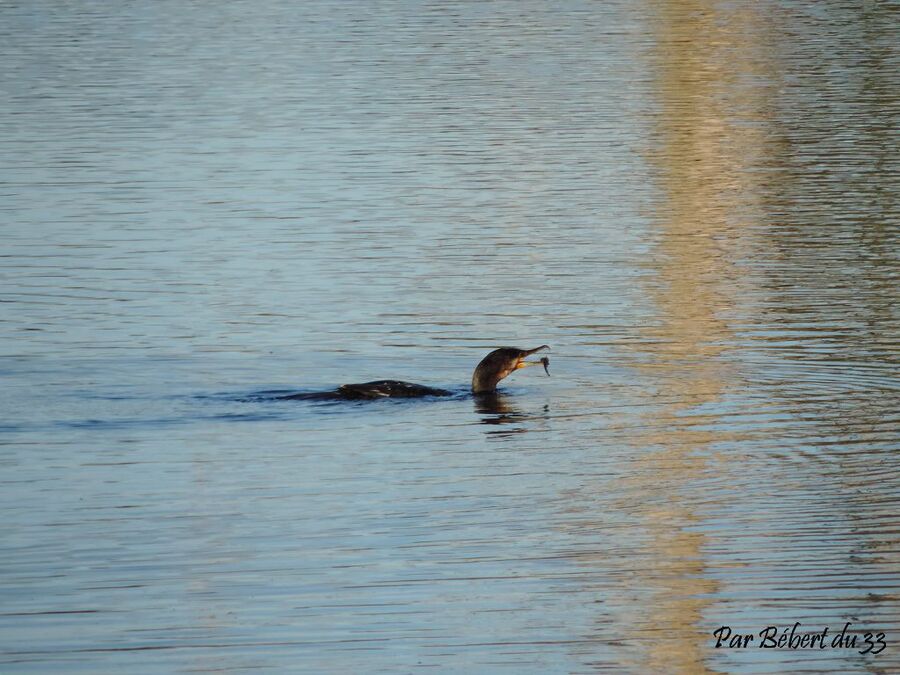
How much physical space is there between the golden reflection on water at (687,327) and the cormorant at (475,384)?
1000 mm

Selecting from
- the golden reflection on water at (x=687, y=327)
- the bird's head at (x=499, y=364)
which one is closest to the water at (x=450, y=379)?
the golden reflection on water at (x=687, y=327)

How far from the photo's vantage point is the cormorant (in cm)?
1232

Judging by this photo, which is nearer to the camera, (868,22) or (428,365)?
(428,365)

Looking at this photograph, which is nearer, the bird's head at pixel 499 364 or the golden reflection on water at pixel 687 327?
the golden reflection on water at pixel 687 327

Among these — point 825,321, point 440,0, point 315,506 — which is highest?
point 315,506

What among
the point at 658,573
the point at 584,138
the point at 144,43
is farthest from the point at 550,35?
the point at 658,573

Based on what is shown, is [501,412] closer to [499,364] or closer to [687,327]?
[499,364]

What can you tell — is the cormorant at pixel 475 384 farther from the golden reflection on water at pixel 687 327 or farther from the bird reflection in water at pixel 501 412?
the golden reflection on water at pixel 687 327

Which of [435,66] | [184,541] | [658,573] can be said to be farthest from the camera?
[435,66]

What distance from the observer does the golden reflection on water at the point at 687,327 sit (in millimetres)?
8523

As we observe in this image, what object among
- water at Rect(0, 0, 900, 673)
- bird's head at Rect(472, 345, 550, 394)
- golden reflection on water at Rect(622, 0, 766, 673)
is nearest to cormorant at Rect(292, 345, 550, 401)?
bird's head at Rect(472, 345, 550, 394)

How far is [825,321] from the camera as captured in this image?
14688mm

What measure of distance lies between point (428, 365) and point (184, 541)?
4442 mm

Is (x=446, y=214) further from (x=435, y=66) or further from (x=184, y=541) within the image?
(x=435, y=66)
